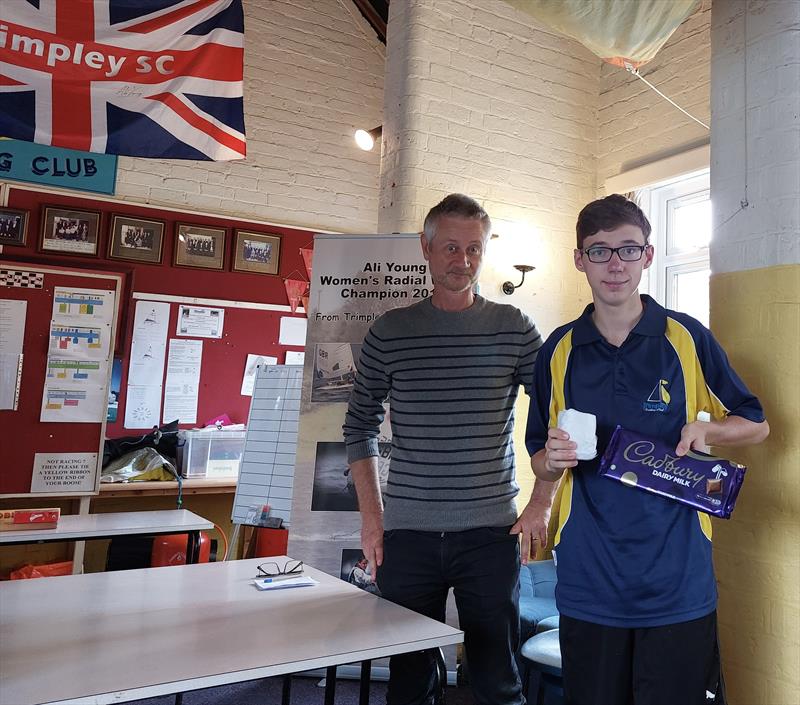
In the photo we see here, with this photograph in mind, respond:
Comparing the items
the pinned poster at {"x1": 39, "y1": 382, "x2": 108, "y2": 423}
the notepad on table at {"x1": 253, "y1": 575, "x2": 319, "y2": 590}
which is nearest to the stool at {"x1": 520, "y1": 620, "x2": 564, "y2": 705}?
the notepad on table at {"x1": 253, "y1": 575, "x2": 319, "y2": 590}

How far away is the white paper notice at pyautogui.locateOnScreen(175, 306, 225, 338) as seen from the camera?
14.9 ft

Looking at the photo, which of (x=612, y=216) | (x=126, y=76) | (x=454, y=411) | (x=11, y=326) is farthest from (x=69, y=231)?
(x=612, y=216)

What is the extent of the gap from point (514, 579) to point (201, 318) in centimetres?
350

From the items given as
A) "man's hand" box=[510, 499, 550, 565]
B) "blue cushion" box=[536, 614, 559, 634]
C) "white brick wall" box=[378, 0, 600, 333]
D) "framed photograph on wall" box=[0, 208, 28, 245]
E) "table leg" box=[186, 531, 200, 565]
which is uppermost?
"white brick wall" box=[378, 0, 600, 333]

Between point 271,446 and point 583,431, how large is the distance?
2.54 m

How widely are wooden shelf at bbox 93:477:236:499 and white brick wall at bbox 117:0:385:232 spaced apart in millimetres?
1918

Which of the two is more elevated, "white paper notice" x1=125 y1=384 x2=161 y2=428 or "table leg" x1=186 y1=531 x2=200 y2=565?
"white paper notice" x1=125 y1=384 x2=161 y2=428

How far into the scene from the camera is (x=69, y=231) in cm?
425

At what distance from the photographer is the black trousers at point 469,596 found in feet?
5.28

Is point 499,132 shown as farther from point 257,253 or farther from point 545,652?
point 545,652

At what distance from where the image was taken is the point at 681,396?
1345 millimetres

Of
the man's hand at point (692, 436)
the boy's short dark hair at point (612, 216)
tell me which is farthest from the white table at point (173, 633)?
the boy's short dark hair at point (612, 216)

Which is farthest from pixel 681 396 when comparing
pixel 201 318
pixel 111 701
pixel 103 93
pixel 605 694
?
pixel 201 318

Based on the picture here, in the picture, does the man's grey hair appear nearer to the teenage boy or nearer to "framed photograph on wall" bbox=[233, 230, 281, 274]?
the teenage boy
